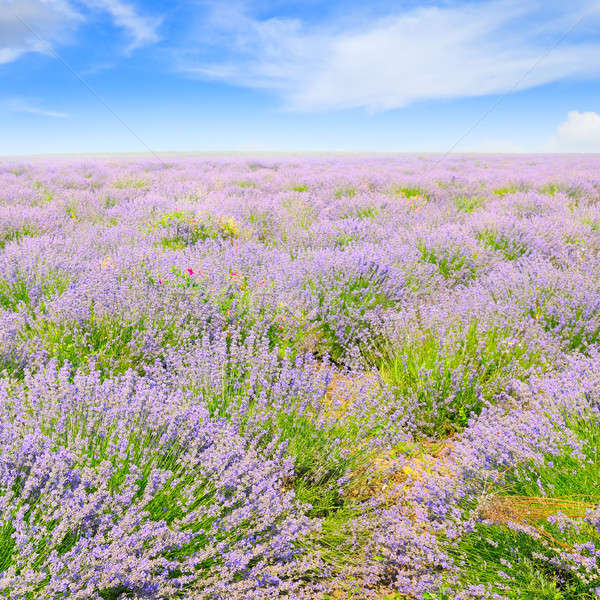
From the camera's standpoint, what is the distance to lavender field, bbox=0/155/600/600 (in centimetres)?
141

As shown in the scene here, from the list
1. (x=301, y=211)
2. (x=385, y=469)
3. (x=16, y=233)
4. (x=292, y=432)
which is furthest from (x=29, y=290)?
(x=301, y=211)

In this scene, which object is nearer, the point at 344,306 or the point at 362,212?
the point at 344,306

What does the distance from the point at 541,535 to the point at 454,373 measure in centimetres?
118

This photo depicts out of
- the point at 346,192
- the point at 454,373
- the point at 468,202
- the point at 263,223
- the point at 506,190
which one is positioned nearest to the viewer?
the point at 454,373

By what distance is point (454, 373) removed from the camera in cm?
260

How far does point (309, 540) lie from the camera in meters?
1.76

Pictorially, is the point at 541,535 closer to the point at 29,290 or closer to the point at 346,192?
the point at 29,290

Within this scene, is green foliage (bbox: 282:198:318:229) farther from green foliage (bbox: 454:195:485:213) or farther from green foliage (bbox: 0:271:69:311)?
green foliage (bbox: 0:271:69:311)

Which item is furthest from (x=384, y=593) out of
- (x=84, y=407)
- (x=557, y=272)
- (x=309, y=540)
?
(x=557, y=272)

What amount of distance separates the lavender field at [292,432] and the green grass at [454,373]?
0.07ft

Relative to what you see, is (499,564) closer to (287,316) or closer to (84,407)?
(84,407)

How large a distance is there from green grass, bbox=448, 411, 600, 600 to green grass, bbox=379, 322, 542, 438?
2.55 ft

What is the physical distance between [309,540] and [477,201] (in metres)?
8.37

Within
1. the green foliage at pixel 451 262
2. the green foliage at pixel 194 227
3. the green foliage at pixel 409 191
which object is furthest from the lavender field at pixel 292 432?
the green foliage at pixel 409 191
